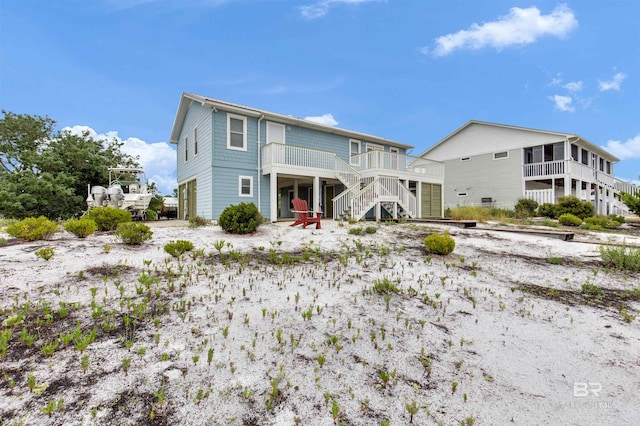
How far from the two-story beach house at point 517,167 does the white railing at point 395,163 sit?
8994mm

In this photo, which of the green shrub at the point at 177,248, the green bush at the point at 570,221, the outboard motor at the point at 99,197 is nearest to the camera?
the green shrub at the point at 177,248

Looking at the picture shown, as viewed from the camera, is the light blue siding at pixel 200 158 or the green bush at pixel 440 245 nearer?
the green bush at pixel 440 245

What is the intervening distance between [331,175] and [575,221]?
37.6ft

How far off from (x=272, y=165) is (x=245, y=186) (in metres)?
1.68

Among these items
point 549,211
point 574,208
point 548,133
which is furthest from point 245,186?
point 548,133

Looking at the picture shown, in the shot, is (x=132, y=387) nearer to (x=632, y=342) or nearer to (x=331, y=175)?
(x=632, y=342)

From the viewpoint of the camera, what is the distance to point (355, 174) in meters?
14.5

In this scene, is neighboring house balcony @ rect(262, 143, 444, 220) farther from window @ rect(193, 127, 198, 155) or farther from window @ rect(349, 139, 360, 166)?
window @ rect(193, 127, 198, 155)

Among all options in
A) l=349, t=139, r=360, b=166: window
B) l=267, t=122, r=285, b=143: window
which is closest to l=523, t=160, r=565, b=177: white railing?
l=349, t=139, r=360, b=166: window

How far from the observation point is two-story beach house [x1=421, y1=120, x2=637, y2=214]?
21.5 metres

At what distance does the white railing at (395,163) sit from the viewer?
1460 cm

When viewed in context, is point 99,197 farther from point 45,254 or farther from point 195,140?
point 45,254

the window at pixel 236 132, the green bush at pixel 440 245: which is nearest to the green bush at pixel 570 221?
the green bush at pixel 440 245

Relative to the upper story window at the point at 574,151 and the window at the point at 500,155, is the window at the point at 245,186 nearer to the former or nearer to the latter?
the window at the point at 500,155
